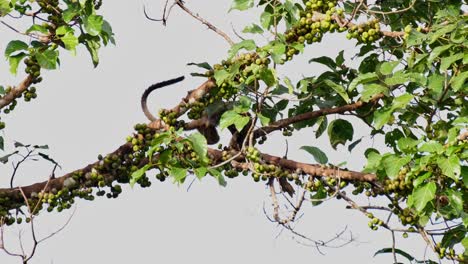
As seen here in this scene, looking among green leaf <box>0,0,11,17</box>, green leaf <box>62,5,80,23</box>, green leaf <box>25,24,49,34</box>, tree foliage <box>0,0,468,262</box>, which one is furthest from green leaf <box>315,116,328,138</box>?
green leaf <box>0,0,11,17</box>

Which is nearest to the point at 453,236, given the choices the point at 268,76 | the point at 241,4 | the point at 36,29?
the point at 268,76

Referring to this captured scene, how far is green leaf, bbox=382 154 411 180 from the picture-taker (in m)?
4.81

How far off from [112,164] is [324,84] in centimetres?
130

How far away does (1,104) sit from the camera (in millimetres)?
5641

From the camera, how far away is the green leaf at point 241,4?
17.2ft

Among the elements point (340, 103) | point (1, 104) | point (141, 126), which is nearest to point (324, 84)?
point (340, 103)

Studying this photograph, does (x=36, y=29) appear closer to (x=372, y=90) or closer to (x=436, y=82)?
(x=372, y=90)

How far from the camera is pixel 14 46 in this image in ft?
16.6

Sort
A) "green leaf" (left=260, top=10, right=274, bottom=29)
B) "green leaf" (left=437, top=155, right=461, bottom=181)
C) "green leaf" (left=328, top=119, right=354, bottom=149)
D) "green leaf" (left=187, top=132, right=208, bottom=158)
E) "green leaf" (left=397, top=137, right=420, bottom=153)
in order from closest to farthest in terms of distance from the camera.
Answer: "green leaf" (left=437, top=155, right=461, bottom=181) → "green leaf" (left=187, top=132, right=208, bottom=158) → "green leaf" (left=397, top=137, right=420, bottom=153) → "green leaf" (left=260, top=10, right=274, bottom=29) → "green leaf" (left=328, top=119, right=354, bottom=149)

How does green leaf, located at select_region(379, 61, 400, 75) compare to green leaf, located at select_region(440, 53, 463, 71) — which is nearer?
green leaf, located at select_region(440, 53, 463, 71)

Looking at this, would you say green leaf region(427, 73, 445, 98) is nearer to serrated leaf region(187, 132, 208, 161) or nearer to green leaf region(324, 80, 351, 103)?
green leaf region(324, 80, 351, 103)

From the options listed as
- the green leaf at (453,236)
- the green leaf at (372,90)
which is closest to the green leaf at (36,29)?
the green leaf at (372,90)

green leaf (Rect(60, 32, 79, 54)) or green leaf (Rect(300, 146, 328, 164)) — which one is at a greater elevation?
green leaf (Rect(60, 32, 79, 54))

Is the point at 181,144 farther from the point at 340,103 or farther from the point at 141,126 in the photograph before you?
the point at 340,103
